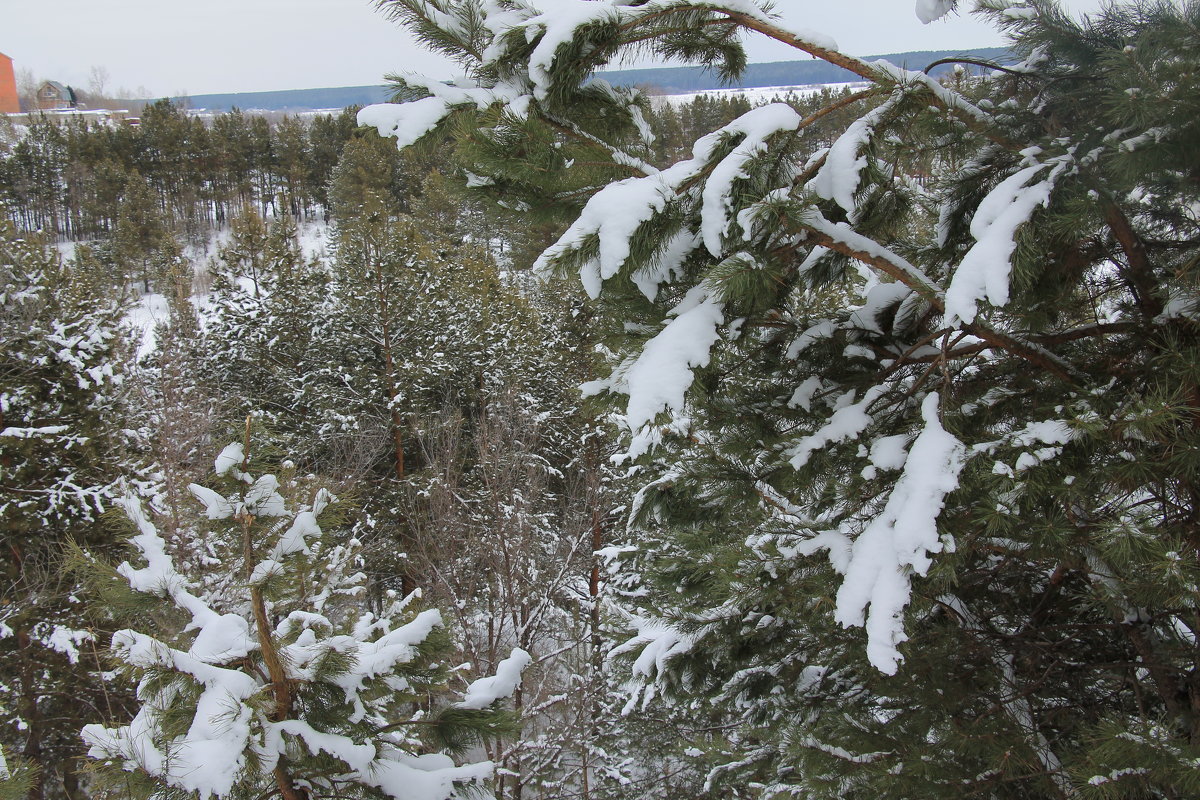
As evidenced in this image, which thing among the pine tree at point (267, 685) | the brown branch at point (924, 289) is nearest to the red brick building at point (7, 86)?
the pine tree at point (267, 685)

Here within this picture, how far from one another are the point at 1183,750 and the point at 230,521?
3.47m

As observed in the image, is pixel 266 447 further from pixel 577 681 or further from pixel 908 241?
pixel 577 681

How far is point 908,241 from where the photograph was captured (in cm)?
371

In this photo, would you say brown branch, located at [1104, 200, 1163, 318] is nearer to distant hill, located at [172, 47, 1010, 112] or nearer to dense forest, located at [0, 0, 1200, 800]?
dense forest, located at [0, 0, 1200, 800]

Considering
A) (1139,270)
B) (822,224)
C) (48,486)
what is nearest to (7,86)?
(48,486)

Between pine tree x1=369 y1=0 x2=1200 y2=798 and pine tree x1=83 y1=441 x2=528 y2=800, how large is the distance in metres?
1.38

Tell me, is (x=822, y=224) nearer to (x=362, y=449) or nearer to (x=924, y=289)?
(x=924, y=289)

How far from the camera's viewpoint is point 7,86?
75938mm

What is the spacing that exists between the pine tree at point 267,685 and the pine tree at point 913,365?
138cm

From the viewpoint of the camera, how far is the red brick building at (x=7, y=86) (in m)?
74.2

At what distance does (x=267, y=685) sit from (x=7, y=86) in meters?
105

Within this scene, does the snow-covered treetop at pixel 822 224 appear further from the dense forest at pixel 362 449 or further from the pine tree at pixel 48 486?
the pine tree at pixel 48 486

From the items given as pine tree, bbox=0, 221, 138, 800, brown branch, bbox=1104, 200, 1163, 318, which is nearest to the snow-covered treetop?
brown branch, bbox=1104, 200, 1163, 318

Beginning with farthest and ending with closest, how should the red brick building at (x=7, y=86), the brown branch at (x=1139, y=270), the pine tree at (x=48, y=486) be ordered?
the red brick building at (x=7, y=86) → the pine tree at (x=48, y=486) → the brown branch at (x=1139, y=270)
